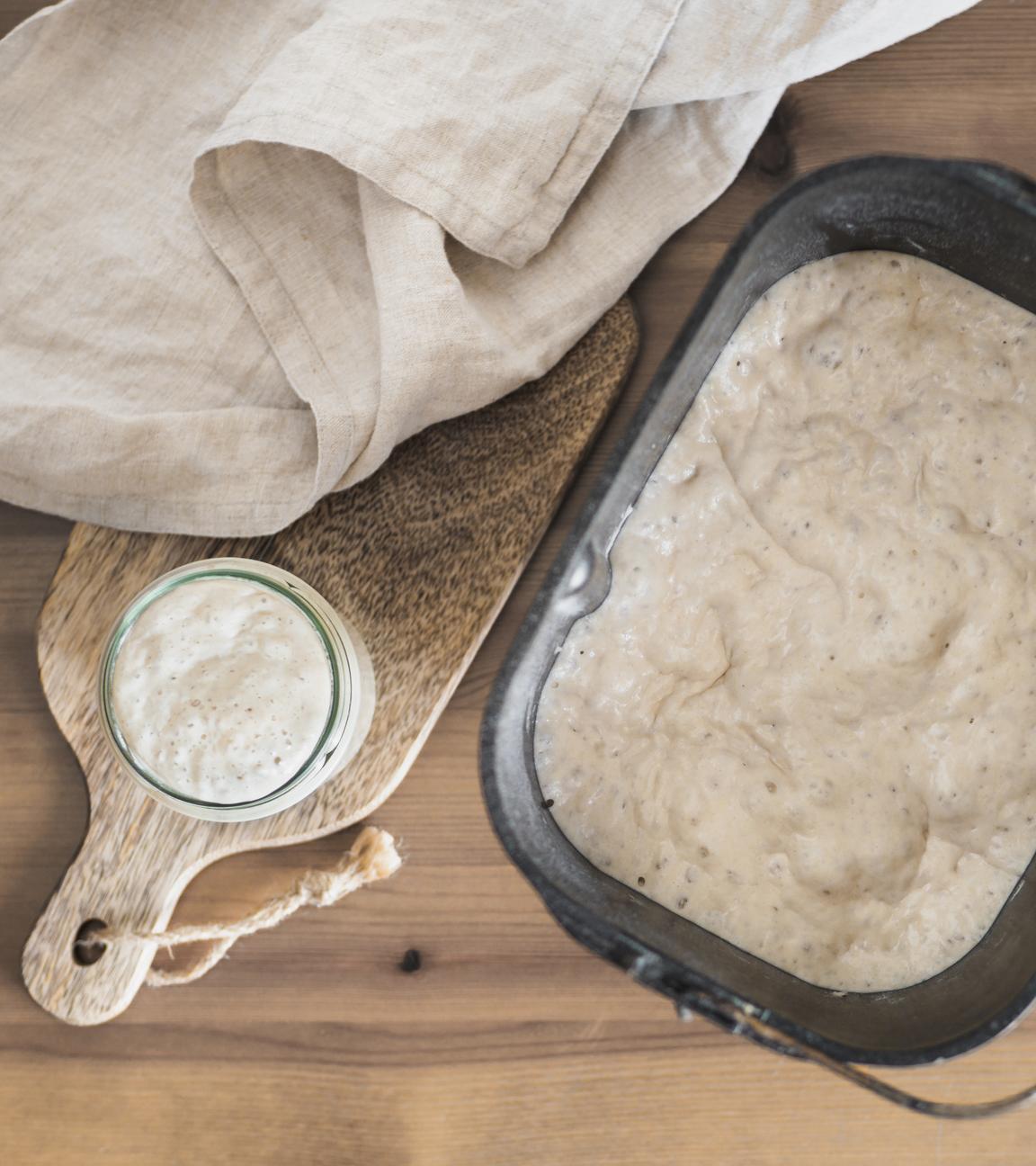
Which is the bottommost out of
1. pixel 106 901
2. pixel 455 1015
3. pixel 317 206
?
pixel 455 1015

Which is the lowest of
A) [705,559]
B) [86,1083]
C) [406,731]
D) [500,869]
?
[86,1083]

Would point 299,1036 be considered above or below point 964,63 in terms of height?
below

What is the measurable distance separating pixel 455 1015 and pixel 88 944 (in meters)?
0.33

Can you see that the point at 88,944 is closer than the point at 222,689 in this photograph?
No

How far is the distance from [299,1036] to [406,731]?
0.31m

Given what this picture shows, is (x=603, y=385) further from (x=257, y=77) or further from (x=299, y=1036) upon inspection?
(x=299, y=1036)

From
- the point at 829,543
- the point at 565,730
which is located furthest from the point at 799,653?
the point at 565,730

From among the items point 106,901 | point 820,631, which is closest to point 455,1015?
point 106,901

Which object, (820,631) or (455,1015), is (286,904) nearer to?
(455,1015)

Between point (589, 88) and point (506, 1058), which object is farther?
point (506, 1058)

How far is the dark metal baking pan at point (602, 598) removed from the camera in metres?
0.78

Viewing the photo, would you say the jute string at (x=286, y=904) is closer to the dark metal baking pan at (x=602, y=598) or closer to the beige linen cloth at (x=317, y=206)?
the dark metal baking pan at (x=602, y=598)

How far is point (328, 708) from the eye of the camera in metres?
0.85

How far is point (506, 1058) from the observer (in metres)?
1.00
